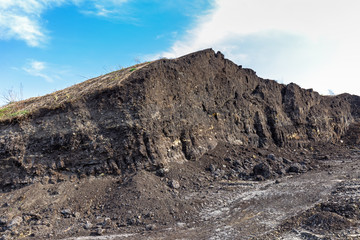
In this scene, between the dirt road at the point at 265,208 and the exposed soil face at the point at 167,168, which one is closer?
the dirt road at the point at 265,208

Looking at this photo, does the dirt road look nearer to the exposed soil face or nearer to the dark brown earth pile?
the exposed soil face

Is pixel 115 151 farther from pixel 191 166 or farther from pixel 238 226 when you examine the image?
pixel 238 226

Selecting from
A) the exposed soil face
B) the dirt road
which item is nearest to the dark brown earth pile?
the exposed soil face

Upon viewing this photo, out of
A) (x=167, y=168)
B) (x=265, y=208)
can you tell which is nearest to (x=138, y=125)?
(x=167, y=168)

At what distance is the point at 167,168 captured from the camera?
9.66 meters

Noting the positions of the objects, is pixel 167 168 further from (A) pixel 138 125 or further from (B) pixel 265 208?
(B) pixel 265 208

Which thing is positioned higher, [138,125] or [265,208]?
[138,125]

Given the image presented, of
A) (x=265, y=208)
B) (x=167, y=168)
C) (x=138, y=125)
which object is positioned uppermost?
(x=138, y=125)

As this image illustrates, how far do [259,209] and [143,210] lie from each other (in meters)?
3.42

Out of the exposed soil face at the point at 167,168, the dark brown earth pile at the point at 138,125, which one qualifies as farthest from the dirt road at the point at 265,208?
the dark brown earth pile at the point at 138,125

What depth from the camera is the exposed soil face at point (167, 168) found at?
6828 mm

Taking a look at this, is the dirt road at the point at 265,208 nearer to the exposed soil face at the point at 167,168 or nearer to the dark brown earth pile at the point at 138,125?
the exposed soil face at the point at 167,168

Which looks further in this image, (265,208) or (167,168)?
(167,168)

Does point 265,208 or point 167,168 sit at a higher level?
point 167,168
